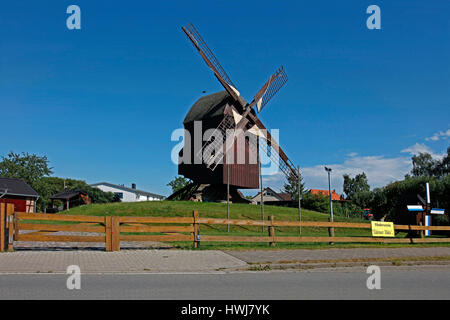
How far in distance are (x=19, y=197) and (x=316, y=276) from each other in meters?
49.9

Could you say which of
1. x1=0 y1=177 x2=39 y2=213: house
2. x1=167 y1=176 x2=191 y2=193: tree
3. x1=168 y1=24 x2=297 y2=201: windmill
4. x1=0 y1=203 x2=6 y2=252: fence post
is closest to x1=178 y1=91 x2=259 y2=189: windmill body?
x1=168 y1=24 x2=297 y2=201: windmill

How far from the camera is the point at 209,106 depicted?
145 ft

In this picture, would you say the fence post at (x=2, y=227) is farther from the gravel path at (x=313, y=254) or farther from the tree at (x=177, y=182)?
the tree at (x=177, y=182)

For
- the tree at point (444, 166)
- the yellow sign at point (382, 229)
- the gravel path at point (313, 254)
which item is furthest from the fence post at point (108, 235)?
the tree at point (444, 166)

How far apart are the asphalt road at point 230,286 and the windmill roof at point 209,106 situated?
1279 inches

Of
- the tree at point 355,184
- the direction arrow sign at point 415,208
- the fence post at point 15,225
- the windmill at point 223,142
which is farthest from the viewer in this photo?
the tree at point 355,184

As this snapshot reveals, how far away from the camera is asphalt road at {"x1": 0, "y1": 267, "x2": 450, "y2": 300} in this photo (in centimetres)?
723

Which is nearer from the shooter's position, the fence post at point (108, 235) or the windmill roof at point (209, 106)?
the fence post at point (108, 235)

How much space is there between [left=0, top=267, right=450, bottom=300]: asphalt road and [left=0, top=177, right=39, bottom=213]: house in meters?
44.0

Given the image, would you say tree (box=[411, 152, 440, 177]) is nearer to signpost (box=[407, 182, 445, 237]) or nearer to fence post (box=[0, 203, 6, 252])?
signpost (box=[407, 182, 445, 237])

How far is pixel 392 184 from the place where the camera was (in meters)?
57.7

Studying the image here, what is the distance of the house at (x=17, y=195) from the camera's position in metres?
48.2

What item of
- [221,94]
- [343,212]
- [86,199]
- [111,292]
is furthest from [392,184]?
[111,292]
